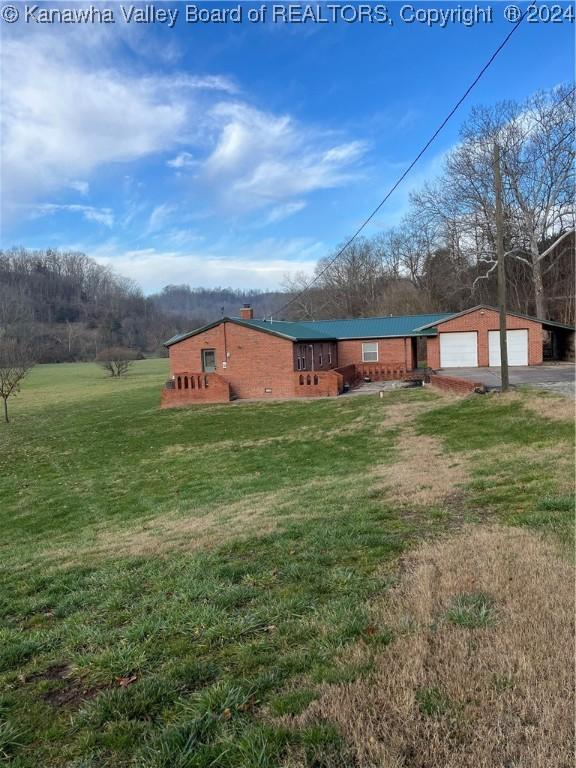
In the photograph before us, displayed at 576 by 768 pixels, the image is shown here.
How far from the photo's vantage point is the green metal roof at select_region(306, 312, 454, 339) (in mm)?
35162

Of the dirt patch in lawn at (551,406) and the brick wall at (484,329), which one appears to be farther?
the brick wall at (484,329)

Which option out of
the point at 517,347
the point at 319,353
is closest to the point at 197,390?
the point at 319,353

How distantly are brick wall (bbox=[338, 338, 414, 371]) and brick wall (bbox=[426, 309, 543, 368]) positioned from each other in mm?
1943

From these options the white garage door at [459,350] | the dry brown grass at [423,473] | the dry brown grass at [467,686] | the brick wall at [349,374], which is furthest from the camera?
the white garage door at [459,350]

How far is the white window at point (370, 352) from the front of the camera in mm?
35612

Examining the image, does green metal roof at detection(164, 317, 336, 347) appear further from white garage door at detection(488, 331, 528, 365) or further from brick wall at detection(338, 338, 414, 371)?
white garage door at detection(488, 331, 528, 365)

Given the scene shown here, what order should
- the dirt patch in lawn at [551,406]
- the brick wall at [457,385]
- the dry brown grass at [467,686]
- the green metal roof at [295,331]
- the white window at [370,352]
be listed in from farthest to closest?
the white window at [370,352] → the green metal roof at [295,331] → the brick wall at [457,385] → the dirt patch in lawn at [551,406] → the dry brown grass at [467,686]

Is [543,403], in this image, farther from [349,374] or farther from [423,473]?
[349,374]

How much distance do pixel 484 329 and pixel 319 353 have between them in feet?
33.5

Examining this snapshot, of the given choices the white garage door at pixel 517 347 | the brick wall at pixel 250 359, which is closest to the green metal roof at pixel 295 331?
the brick wall at pixel 250 359

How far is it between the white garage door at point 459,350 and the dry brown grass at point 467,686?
3000cm

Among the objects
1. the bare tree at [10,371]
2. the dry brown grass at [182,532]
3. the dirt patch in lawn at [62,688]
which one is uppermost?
the bare tree at [10,371]

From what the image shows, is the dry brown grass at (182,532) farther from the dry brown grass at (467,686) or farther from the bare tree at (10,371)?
the bare tree at (10,371)

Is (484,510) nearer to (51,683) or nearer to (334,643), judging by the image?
(334,643)
